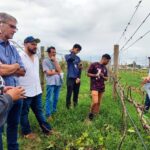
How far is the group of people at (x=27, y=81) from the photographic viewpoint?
4.67 meters

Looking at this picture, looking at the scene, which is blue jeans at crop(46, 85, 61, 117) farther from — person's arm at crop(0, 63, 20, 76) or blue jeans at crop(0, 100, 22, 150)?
person's arm at crop(0, 63, 20, 76)

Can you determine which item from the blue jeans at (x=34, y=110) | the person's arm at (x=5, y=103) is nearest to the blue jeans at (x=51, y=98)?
the blue jeans at (x=34, y=110)

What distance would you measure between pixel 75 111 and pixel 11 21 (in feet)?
15.6

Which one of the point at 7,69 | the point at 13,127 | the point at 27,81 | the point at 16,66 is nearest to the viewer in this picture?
the point at 7,69

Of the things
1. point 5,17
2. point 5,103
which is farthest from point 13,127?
point 5,103

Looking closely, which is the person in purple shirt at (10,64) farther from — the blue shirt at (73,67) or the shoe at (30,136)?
the blue shirt at (73,67)

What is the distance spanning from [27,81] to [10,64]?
1.62m

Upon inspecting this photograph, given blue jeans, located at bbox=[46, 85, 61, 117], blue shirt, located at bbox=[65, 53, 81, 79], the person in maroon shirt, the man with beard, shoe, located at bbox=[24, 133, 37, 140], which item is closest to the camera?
the man with beard

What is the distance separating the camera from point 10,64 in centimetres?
552

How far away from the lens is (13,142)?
5.90 m

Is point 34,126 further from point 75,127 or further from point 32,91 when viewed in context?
point 32,91

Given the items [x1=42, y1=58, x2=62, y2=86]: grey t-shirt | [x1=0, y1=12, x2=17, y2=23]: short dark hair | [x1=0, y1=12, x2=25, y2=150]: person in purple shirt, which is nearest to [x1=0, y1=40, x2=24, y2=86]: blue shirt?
[x1=0, y1=12, x2=25, y2=150]: person in purple shirt

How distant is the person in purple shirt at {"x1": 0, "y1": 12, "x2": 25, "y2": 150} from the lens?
211 inches

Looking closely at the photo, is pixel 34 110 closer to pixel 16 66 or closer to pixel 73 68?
pixel 16 66
